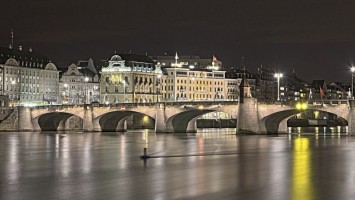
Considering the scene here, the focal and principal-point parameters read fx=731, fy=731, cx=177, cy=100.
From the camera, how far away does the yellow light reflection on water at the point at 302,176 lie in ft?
112

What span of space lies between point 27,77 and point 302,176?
4976 inches

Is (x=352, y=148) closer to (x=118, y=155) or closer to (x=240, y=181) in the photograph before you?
(x=118, y=155)

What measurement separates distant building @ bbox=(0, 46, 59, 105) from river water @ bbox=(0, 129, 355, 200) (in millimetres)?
90491

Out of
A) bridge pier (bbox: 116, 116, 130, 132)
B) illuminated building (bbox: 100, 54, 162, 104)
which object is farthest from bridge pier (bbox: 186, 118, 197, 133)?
illuminated building (bbox: 100, 54, 162, 104)

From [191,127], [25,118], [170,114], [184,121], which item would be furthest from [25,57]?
[170,114]

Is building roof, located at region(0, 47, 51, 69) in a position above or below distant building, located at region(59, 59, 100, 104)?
above

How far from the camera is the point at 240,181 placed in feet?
130

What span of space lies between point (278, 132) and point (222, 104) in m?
8.38

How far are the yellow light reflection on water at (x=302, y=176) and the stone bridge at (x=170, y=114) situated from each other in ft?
93.0

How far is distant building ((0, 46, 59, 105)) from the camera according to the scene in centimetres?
15375

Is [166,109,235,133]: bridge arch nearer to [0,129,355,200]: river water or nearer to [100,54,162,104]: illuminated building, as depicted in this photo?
[0,129,355,200]: river water

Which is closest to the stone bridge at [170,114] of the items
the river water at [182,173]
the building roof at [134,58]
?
the river water at [182,173]

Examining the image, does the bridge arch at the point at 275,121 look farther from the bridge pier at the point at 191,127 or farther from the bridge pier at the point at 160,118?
the bridge pier at the point at 160,118

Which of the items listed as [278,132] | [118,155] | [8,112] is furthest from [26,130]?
[118,155]
